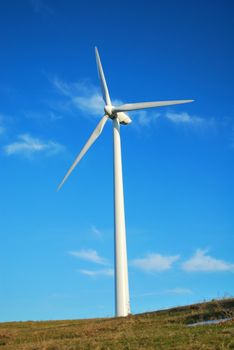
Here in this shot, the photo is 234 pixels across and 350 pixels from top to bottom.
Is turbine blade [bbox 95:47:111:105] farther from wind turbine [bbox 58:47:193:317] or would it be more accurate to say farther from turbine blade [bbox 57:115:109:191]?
turbine blade [bbox 57:115:109:191]

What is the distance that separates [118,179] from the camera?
156 ft

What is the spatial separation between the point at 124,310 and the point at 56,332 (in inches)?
400

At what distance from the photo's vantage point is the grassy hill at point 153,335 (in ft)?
70.6

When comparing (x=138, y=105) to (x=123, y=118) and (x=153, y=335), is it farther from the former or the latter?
(x=153, y=335)

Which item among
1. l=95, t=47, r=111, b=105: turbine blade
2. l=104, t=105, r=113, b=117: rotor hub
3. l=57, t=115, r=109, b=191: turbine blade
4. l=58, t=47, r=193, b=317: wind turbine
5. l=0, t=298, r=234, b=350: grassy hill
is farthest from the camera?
l=95, t=47, r=111, b=105: turbine blade

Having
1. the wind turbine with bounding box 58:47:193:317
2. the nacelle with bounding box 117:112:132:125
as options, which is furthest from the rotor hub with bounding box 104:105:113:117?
the nacelle with bounding box 117:112:132:125

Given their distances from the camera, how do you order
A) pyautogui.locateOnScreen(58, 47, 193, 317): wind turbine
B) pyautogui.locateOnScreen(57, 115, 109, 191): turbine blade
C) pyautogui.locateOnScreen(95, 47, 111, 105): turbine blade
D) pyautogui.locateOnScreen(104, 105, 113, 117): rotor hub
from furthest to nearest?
1. pyautogui.locateOnScreen(95, 47, 111, 105): turbine blade
2. pyautogui.locateOnScreen(104, 105, 113, 117): rotor hub
3. pyautogui.locateOnScreen(57, 115, 109, 191): turbine blade
4. pyautogui.locateOnScreen(58, 47, 193, 317): wind turbine

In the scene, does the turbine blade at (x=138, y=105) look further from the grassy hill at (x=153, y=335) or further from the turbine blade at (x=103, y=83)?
the grassy hill at (x=153, y=335)

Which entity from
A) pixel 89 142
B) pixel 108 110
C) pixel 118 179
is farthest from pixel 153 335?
pixel 108 110

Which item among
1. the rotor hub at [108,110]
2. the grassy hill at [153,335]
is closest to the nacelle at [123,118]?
the rotor hub at [108,110]

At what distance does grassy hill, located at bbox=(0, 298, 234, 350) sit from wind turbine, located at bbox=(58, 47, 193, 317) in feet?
16.7

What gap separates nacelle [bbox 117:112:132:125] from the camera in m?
54.7

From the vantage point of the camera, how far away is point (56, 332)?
33.3 meters

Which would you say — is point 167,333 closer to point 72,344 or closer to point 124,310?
point 72,344
